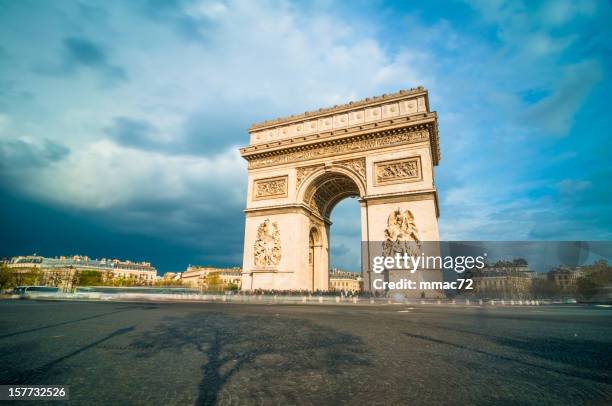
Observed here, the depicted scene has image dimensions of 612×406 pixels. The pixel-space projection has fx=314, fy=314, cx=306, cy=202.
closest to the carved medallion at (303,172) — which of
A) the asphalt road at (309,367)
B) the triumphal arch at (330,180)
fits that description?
the triumphal arch at (330,180)

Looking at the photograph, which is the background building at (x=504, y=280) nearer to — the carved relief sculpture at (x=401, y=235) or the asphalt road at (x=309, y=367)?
the carved relief sculpture at (x=401, y=235)

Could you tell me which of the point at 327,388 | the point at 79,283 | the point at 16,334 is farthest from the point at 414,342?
the point at 79,283

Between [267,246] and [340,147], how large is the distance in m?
8.40

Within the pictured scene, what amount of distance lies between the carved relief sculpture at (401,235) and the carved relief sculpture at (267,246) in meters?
7.17

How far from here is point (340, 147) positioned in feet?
70.5

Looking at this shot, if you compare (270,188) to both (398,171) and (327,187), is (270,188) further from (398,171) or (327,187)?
(398,171)

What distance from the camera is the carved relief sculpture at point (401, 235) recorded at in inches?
699

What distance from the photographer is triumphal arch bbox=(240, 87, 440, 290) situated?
61.2 feet

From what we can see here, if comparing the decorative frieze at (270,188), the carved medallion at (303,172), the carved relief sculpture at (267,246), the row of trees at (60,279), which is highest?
the carved medallion at (303,172)

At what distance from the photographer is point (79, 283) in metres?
65.7

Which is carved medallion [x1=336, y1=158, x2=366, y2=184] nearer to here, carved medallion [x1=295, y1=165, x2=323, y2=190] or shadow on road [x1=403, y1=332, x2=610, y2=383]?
carved medallion [x1=295, y1=165, x2=323, y2=190]

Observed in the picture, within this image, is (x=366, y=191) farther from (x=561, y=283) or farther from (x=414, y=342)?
(x=561, y=283)

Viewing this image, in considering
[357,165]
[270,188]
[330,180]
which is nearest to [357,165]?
[357,165]

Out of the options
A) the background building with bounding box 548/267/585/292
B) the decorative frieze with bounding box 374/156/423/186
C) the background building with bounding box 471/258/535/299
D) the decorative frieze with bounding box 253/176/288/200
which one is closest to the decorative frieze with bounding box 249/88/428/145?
the decorative frieze with bounding box 374/156/423/186
